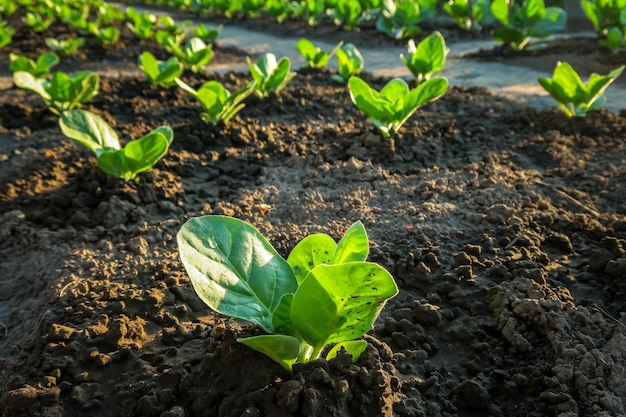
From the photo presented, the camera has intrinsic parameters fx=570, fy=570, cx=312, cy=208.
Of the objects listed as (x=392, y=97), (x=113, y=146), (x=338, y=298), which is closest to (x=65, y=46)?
(x=113, y=146)

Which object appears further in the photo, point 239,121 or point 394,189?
point 239,121

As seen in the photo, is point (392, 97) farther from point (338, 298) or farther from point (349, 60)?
point (338, 298)

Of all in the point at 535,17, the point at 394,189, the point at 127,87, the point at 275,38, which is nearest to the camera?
the point at 394,189

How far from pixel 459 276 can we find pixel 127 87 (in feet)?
13.2

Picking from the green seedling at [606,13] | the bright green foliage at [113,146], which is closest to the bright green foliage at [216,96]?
the bright green foliage at [113,146]

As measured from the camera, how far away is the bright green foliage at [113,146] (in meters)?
2.85

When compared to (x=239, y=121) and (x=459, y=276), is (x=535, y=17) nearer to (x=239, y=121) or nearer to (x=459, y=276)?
(x=239, y=121)

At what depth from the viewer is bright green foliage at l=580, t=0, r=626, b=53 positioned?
233 inches

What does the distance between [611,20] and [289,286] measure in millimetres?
6583

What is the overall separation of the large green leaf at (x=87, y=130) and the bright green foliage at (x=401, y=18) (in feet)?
19.1

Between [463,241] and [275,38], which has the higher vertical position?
[463,241]

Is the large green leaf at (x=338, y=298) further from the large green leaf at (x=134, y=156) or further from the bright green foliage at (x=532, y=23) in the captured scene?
the bright green foliage at (x=532, y=23)

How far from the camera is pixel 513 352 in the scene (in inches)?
71.6

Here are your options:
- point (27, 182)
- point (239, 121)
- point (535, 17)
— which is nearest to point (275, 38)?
point (535, 17)
